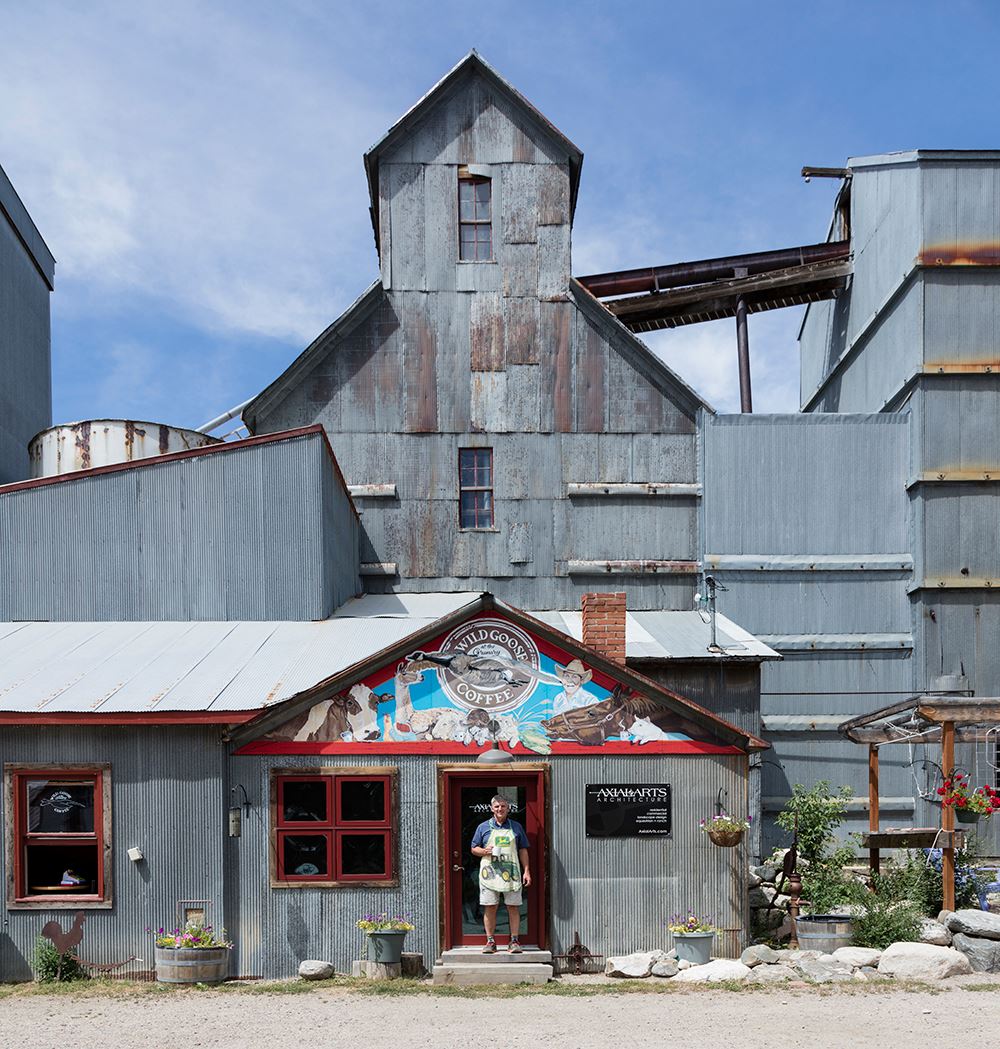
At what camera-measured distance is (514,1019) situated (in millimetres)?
11469

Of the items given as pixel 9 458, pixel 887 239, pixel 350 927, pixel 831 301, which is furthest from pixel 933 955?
pixel 9 458

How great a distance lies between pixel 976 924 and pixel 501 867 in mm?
5995

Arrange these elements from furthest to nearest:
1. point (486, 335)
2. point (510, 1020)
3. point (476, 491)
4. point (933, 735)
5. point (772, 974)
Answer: point (486, 335), point (476, 491), point (933, 735), point (772, 974), point (510, 1020)

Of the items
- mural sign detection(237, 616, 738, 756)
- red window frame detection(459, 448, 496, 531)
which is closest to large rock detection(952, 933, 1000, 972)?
mural sign detection(237, 616, 738, 756)

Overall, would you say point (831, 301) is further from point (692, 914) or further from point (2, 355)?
point (2, 355)

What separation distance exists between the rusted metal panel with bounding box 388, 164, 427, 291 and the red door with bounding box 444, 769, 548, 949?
12.2m

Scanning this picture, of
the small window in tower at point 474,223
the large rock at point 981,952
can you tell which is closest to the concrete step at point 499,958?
the large rock at point 981,952

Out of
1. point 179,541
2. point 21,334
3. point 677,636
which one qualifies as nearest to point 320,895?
point 179,541

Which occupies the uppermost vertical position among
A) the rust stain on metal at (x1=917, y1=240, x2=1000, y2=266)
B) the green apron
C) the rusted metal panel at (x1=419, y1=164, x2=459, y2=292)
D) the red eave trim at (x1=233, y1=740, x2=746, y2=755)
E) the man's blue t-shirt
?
the rusted metal panel at (x1=419, y1=164, x2=459, y2=292)

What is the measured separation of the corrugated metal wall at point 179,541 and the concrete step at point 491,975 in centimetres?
676

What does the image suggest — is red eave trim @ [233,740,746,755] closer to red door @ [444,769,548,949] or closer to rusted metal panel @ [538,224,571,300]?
red door @ [444,769,548,949]

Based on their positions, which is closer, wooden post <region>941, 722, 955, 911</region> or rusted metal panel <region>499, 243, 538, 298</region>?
wooden post <region>941, 722, 955, 911</region>

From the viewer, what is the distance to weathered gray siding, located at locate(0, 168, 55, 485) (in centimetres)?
2648

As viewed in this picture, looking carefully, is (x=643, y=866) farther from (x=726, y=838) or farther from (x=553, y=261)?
(x=553, y=261)
